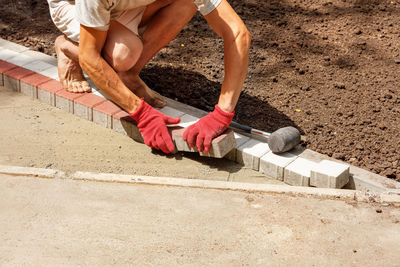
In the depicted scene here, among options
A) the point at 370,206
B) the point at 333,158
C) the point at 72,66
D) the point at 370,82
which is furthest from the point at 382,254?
the point at 72,66

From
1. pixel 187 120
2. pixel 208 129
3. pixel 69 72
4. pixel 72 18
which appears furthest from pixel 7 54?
pixel 208 129

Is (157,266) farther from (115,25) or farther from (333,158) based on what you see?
(115,25)

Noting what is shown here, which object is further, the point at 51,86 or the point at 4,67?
the point at 4,67

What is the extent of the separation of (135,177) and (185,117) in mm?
771

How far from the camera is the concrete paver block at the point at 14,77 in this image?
4.58 m

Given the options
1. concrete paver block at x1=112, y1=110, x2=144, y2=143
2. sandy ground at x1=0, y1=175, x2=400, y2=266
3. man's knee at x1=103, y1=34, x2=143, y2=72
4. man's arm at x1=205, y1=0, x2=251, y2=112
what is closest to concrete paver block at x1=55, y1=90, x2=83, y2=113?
concrete paver block at x1=112, y1=110, x2=144, y2=143

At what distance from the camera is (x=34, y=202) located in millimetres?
3213

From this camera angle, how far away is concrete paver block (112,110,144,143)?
3977 mm

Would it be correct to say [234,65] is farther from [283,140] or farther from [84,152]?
[84,152]

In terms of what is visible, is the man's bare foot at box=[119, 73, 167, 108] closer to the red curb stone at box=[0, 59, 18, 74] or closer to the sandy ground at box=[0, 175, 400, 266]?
the sandy ground at box=[0, 175, 400, 266]

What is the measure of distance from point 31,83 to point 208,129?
1.63 metres

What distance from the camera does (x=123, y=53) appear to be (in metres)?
3.87

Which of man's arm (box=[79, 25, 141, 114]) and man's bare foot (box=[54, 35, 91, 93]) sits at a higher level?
man's arm (box=[79, 25, 141, 114])

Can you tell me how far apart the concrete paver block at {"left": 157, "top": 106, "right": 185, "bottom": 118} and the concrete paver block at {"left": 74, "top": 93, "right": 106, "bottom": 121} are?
46cm
